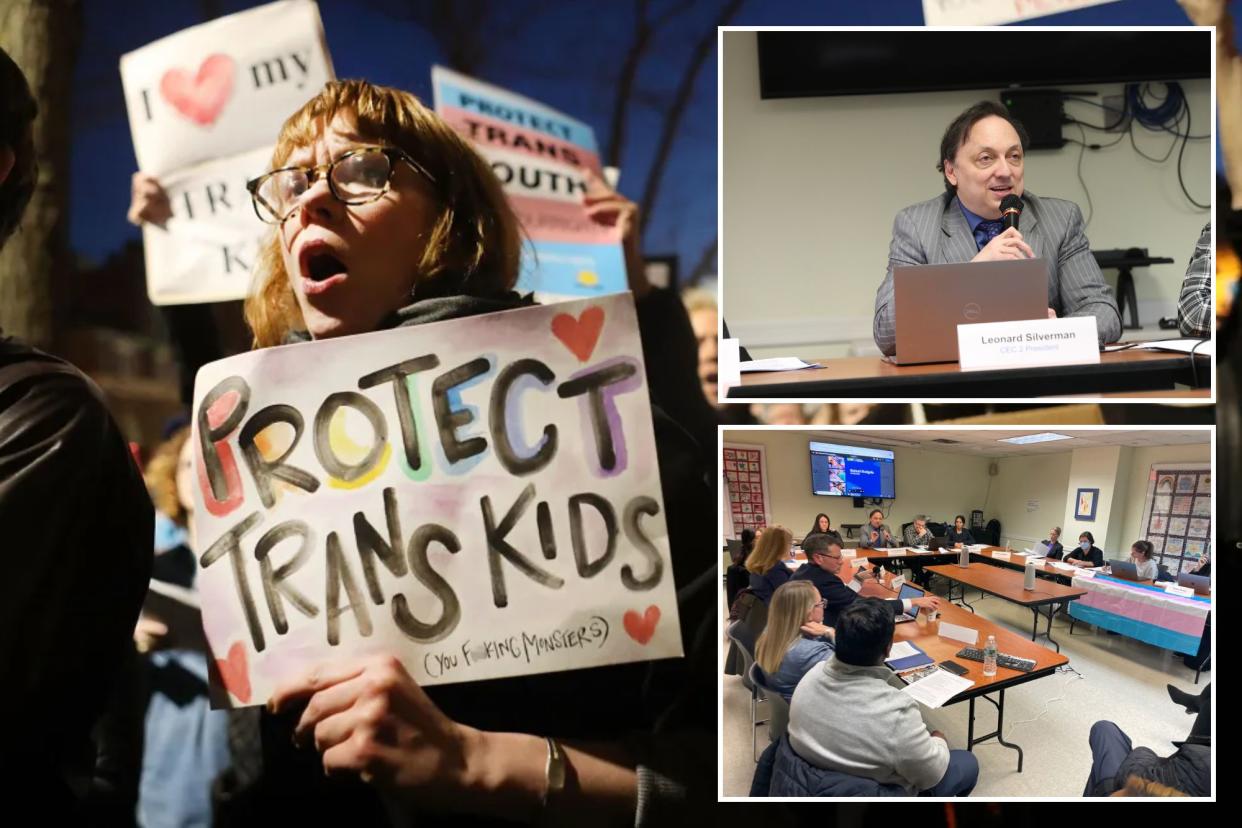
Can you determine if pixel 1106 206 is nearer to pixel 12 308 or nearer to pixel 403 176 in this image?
pixel 403 176

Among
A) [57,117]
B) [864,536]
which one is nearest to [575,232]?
[864,536]

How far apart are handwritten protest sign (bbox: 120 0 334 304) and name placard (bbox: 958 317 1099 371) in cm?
130

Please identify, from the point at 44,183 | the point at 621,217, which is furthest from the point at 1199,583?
the point at 44,183

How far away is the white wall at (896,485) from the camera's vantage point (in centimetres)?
150

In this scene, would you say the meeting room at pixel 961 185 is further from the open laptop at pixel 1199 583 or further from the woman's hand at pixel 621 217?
the open laptop at pixel 1199 583

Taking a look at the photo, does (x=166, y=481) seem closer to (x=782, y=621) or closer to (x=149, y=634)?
(x=149, y=634)

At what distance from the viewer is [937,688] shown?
1.47 meters

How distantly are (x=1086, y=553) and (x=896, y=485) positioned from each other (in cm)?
37

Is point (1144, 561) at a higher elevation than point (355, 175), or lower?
lower

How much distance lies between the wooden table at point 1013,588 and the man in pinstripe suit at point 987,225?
44cm

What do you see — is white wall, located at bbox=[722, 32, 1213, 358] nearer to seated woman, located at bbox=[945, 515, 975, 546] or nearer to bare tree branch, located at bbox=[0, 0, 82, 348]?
seated woman, located at bbox=[945, 515, 975, 546]

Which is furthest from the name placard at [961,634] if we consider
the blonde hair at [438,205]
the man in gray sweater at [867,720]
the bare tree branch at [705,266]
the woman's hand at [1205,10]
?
the woman's hand at [1205,10]

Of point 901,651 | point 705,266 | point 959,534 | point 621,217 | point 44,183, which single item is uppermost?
point 44,183

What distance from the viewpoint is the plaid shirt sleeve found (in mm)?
1499
